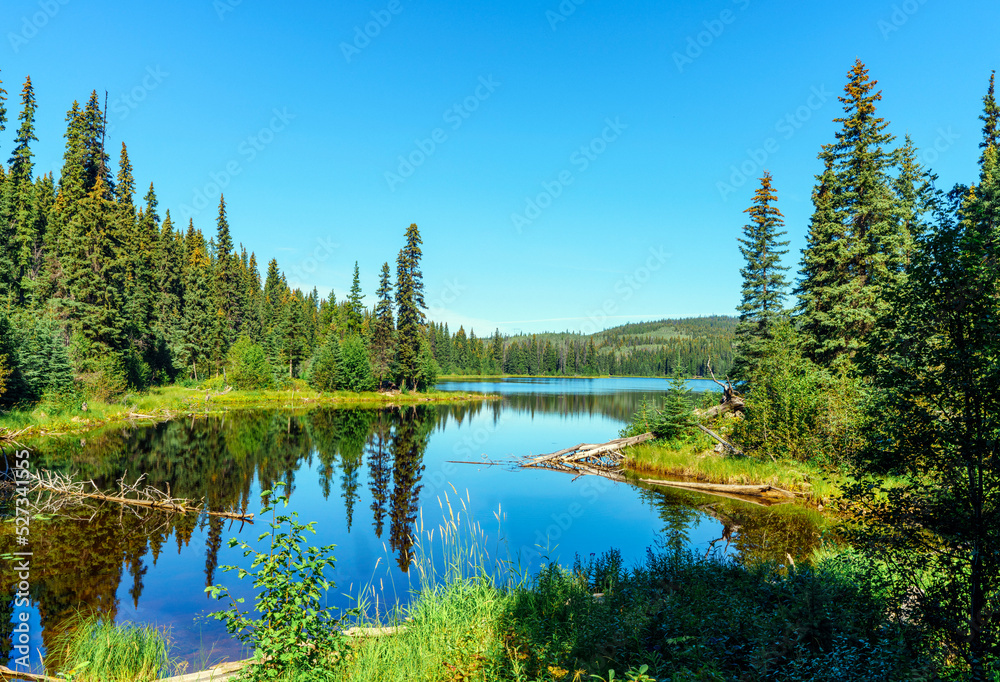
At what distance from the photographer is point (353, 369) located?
54906mm

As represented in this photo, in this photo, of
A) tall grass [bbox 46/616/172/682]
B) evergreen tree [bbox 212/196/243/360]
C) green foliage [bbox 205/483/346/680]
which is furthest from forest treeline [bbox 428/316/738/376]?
green foliage [bbox 205/483/346/680]

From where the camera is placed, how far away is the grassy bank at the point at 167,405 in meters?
25.7

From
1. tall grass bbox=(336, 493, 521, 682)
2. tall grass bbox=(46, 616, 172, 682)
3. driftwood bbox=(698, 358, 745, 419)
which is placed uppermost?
driftwood bbox=(698, 358, 745, 419)

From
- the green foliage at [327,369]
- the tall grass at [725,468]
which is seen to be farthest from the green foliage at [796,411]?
the green foliage at [327,369]

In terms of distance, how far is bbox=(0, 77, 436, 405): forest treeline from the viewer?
30.7 m

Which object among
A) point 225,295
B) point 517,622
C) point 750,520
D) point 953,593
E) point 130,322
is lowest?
point 750,520

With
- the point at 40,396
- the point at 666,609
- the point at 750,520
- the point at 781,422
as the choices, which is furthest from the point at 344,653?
the point at 40,396

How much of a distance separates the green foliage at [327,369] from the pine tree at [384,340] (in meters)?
4.09

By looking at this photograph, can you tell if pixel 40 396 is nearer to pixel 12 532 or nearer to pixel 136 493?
pixel 136 493

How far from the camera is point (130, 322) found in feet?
128

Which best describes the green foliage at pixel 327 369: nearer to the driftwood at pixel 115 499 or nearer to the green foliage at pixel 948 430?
the driftwood at pixel 115 499

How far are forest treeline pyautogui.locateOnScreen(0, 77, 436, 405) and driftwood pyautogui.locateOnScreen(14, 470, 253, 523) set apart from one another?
11586 millimetres

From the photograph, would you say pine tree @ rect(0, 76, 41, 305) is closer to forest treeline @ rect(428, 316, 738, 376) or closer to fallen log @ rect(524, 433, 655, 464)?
fallen log @ rect(524, 433, 655, 464)

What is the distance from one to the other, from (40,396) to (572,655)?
3414cm
